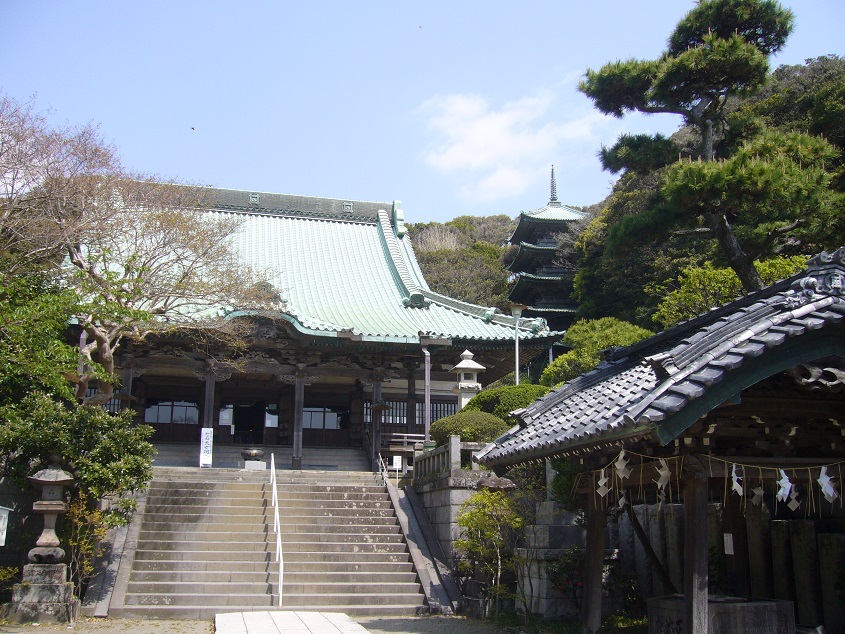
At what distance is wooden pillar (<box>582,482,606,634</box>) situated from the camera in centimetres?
861

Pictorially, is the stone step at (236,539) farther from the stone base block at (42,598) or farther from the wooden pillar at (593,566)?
the wooden pillar at (593,566)

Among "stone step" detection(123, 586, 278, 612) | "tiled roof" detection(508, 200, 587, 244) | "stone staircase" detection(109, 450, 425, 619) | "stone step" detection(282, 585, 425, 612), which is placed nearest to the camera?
"stone step" detection(123, 586, 278, 612)

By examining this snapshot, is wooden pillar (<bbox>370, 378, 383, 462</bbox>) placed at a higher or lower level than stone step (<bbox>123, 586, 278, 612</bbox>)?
higher

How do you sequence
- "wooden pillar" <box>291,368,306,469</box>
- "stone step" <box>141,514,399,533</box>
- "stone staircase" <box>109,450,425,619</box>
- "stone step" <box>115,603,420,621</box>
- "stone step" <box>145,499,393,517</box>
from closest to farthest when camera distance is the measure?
1. "stone step" <box>115,603,420,621</box>
2. "stone staircase" <box>109,450,425,619</box>
3. "stone step" <box>141,514,399,533</box>
4. "stone step" <box>145,499,393,517</box>
5. "wooden pillar" <box>291,368,306,469</box>

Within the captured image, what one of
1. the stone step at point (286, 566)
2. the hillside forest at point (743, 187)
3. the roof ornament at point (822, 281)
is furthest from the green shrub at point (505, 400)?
the roof ornament at point (822, 281)

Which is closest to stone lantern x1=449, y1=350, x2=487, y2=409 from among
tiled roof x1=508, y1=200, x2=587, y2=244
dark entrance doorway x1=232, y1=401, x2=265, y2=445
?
dark entrance doorway x1=232, y1=401, x2=265, y2=445

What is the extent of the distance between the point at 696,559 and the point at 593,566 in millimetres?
2048

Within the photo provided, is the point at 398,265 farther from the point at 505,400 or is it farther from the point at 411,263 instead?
the point at 505,400

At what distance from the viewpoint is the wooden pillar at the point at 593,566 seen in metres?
8.61

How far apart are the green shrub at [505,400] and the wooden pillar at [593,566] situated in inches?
278

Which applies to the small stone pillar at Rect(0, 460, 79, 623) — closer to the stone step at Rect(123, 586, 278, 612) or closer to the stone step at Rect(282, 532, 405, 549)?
the stone step at Rect(123, 586, 278, 612)

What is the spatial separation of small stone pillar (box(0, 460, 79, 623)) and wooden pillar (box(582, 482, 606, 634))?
7539 millimetres

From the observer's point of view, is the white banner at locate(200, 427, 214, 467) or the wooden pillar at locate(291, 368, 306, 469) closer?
the white banner at locate(200, 427, 214, 467)

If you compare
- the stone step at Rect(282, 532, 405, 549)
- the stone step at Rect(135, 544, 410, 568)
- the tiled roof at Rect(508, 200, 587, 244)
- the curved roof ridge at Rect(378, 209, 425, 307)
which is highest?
the tiled roof at Rect(508, 200, 587, 244)
